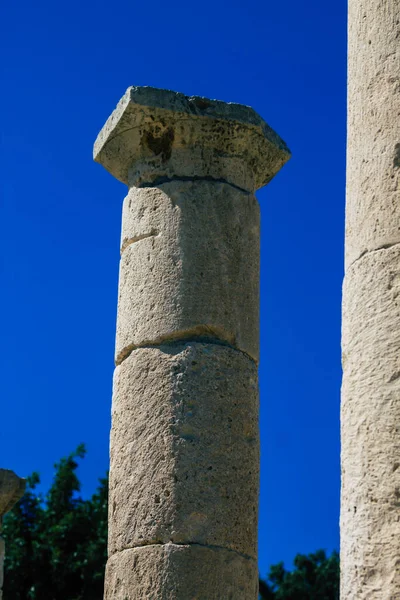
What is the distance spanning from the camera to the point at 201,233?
934 centimetres

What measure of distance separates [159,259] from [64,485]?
2038 centimetres

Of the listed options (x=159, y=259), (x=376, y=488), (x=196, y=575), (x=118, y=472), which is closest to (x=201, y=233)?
(x=159, y=259)

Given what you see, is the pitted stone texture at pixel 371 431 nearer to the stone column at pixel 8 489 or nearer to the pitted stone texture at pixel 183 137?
the pitted stone texture at pixel 183 137

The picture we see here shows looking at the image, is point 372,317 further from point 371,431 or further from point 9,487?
point 9,487

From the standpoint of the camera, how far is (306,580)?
3359 centimetres

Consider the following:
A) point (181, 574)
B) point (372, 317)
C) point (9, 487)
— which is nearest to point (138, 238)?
point (181, 574)

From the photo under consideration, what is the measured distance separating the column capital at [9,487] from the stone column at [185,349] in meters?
6.16

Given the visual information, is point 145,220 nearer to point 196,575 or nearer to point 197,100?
point 197,100

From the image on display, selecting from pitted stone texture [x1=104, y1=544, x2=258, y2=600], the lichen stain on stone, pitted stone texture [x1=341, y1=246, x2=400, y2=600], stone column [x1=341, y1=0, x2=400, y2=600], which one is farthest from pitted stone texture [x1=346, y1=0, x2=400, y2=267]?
the lichen stain on stone

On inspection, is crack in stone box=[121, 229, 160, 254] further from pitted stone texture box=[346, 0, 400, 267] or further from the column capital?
the column capital

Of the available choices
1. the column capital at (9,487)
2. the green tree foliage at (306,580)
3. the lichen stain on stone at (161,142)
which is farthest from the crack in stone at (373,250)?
the green tree foliage at (306,580)

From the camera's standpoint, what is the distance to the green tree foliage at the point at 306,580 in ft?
107

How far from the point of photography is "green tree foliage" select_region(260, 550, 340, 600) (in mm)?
32688

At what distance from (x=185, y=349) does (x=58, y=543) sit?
1946cm
